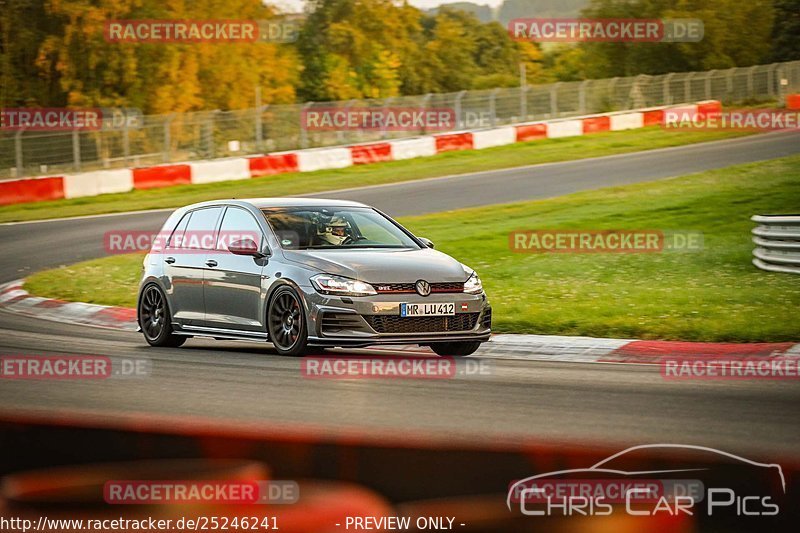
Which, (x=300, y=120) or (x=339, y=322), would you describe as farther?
(x=300, y=120)

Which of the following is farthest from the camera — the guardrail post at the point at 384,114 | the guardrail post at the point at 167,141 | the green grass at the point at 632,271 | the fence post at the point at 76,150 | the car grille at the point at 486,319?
the guardrail post at the point at 384,114

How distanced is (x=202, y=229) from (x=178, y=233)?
1.62 ft

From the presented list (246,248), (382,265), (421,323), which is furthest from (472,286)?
(246,248)

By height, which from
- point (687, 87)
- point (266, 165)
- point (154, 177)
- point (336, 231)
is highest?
point (687, 87)

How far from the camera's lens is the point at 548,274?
1809 centimetres

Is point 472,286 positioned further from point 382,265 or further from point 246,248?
point 246,248

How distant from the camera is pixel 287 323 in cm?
1191

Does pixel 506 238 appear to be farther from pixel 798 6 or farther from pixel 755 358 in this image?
pixel 798 6

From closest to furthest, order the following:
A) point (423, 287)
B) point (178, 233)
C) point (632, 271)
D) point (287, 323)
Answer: point (423, 287)
point (287, 323)
point (178, 233)
point (632, 271)

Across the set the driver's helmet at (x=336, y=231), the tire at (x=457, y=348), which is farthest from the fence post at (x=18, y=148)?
the tire at (x=457, y=348)

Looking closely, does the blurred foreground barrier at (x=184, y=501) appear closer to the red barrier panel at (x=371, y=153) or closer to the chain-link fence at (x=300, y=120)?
the chain-link fence at (x=300, y=120)

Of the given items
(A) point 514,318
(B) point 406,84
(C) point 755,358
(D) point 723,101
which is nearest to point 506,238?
(A) point 514,318

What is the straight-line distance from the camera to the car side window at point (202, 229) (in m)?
13.5

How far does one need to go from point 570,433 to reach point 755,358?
4.54m
